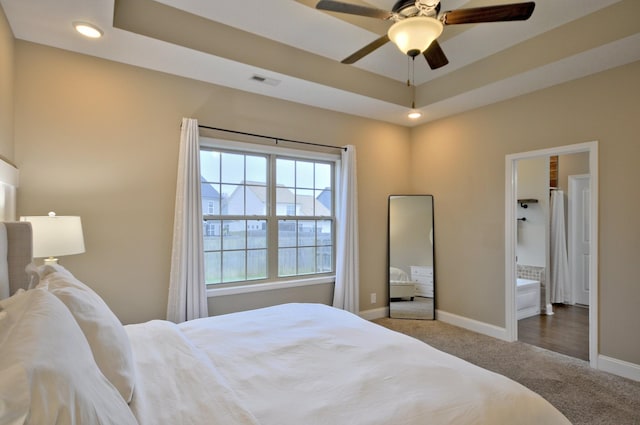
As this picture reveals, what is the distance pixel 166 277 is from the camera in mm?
3119

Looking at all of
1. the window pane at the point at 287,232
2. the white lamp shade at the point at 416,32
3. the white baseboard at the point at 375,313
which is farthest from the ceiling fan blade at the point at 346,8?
the white baseboard at the point at 375,313

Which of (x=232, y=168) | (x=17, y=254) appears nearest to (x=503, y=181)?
(x=232, y=168)

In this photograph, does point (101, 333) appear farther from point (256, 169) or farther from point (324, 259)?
point (324, 259)

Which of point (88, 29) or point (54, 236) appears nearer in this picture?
point (54, 236)

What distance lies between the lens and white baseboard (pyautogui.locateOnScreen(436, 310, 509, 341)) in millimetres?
3789

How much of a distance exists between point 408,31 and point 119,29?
2092 millimetres

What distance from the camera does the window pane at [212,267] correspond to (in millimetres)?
3453

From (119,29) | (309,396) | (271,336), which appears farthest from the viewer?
(119,29)

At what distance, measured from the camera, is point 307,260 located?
163 inches

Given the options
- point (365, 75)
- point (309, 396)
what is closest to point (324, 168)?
point (365, 75)

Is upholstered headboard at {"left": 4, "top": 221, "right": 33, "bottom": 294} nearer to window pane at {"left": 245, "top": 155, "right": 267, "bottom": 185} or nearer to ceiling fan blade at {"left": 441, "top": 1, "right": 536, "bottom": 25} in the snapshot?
window pane at {"left": 245, "top": 155, "right": 267, "bottom": 185}

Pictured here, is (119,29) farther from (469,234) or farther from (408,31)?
(469,234)

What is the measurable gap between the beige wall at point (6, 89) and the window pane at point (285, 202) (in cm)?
235

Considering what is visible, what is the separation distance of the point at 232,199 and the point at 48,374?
2988mm
